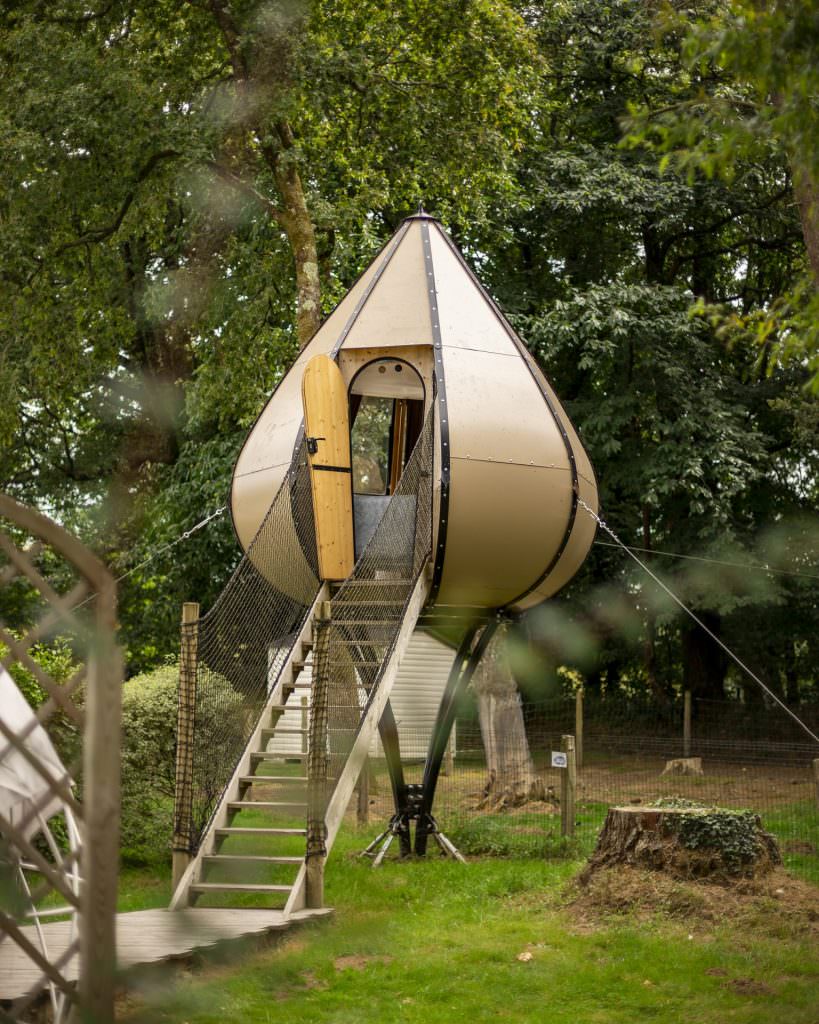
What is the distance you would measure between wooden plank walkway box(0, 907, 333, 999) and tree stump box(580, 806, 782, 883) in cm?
223

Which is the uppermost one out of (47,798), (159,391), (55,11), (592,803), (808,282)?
(55,11)

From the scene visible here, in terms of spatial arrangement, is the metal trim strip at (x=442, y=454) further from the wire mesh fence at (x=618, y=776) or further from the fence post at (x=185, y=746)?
the wire mesh fence at (x=618, y=776)

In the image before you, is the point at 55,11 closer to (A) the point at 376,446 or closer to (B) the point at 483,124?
(B) the point at 483,124

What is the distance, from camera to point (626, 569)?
20.1 m

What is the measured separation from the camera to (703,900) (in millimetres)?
7828

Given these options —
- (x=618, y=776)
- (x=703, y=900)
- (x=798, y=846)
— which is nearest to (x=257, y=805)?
(x=703, y=900)

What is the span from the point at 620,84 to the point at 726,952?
1616cm

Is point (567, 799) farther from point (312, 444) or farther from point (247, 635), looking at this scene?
point (312, 444)

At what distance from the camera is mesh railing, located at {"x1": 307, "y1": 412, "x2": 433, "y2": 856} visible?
8.71m

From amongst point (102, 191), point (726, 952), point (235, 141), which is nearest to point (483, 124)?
point (235, 141)

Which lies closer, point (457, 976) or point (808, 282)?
point (808, 282)

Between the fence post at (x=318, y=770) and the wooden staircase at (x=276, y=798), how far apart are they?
7 centimetres

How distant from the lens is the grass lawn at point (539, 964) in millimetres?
6188

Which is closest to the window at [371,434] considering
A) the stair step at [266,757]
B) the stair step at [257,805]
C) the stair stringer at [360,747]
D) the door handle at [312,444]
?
the door handle at [312,444]
